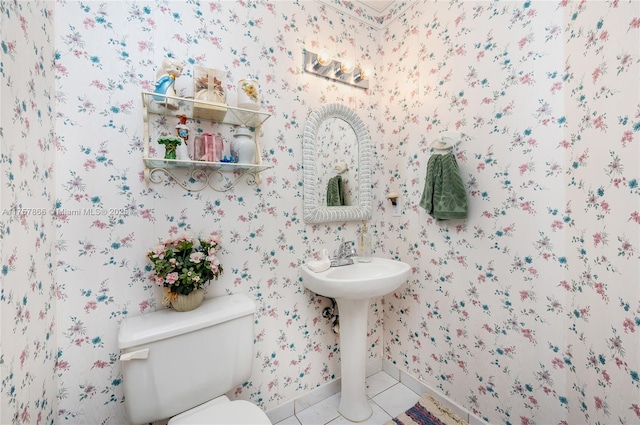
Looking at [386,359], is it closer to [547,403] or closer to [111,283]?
[547,403]

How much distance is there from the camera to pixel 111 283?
3.62 feet

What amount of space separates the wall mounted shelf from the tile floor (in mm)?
1365

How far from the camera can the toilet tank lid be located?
3.16 feet

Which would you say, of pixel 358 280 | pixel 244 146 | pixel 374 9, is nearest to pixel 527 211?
pixel 358 280

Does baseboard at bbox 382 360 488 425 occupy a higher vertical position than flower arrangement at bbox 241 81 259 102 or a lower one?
lower

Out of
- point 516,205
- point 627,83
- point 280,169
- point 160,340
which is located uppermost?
point 627,83

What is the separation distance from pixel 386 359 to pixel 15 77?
2279 mm

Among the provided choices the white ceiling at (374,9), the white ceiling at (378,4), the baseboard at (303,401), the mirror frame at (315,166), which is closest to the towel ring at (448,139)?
the mirror frame at (315,166)

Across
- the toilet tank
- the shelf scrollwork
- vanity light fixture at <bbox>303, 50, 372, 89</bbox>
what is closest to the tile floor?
the toilet tank

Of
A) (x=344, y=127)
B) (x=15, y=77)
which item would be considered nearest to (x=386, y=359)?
(x=344, y=127)

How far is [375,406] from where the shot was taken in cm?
160

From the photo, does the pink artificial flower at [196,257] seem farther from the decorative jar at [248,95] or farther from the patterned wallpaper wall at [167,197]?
the decorative jar at [248,95]

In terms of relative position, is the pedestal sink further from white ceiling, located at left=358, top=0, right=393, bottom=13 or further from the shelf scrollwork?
white ceiling, located at left=358, top=0, right=393, bottom=13

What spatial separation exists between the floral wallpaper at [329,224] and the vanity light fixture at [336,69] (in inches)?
2.2
